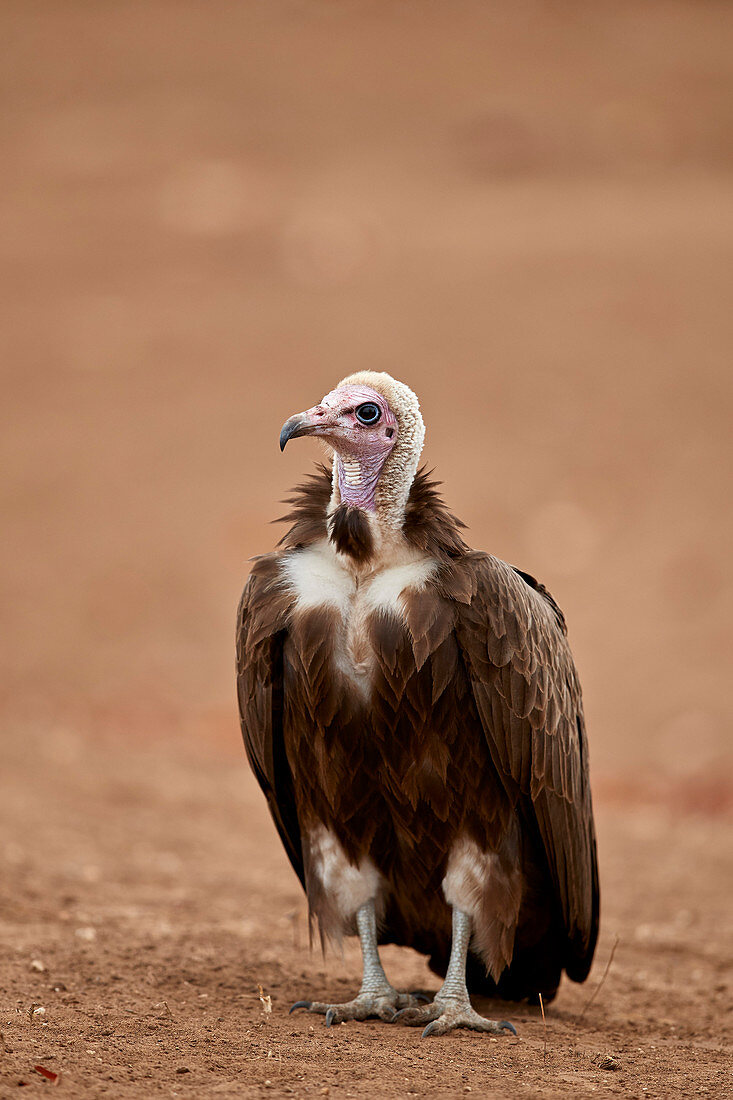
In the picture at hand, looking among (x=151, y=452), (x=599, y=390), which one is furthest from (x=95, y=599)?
(x=599, y=390)

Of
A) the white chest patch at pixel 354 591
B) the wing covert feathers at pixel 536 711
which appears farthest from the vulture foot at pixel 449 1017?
the white chest patch at pixel 354 591

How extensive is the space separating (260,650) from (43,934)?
227 centimetres

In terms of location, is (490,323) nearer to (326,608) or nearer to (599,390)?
(599,390)

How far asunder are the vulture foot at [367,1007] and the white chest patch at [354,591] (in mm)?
1328

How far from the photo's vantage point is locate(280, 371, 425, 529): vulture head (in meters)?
4.66

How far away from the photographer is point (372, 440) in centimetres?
469

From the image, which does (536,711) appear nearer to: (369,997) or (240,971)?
(369,997)

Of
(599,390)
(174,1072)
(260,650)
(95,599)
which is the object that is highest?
(599,390)

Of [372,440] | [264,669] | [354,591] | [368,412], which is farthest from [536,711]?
[368,412]

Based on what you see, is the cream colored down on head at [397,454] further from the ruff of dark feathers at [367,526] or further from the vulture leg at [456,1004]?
the vulture leg at [456,1004]

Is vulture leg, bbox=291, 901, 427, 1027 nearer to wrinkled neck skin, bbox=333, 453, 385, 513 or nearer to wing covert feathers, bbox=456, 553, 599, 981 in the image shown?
wing covert feathers, bbox=456, 553, 599, 981

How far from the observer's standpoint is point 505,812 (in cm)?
479

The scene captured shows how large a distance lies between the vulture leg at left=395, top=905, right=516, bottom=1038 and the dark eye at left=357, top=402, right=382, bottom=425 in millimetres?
1934

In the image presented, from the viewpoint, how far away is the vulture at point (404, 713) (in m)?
4.54
